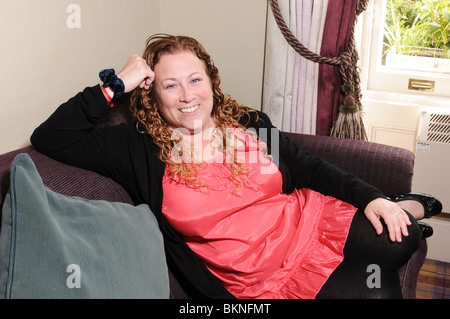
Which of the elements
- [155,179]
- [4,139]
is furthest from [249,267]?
[4,139]

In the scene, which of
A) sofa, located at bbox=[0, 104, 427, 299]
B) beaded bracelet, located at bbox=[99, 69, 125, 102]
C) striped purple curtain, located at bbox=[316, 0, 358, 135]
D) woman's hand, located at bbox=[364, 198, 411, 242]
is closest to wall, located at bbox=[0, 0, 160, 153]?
sofa, located at bbox=[0, 104, 427, 299]

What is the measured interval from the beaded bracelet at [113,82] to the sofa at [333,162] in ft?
0.59

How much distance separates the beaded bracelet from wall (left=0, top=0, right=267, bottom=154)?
0.86ft

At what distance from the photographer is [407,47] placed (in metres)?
2.31

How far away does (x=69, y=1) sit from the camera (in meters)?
1.65

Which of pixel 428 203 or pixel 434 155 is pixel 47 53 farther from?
pixel 434 155

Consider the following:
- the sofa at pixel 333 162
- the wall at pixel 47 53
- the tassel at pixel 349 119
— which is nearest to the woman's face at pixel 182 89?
the sofa at pixel 333 162

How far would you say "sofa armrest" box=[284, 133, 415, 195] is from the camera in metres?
1.70

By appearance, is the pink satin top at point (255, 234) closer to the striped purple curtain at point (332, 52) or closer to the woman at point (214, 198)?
the woman at point (214, 198)

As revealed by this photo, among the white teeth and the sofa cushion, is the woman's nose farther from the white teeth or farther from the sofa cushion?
the sofa cushion

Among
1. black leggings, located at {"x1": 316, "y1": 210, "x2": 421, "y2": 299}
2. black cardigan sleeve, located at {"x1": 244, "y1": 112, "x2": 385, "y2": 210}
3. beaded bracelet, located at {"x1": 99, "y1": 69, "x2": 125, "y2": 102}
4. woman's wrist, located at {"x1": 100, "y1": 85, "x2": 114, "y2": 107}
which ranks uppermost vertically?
beaded bracelet, located at {"x1": 99, "y1": 69, "x2": 125, "y2": 102}

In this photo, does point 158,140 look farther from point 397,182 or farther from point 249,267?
point 397,182

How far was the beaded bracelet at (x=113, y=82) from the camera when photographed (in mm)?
1449

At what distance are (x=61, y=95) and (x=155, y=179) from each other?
54 centimetres
